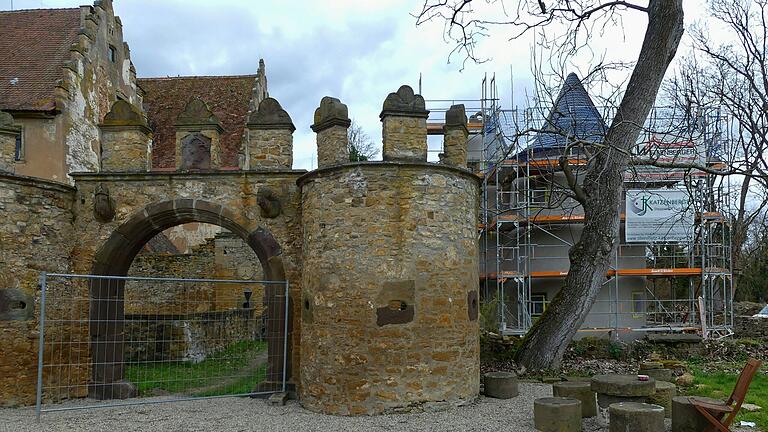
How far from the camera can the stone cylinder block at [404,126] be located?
902 centimetres

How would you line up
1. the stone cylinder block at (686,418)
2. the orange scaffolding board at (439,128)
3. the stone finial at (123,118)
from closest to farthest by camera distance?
the stone cylinder block at (686,418) → the stone finial at (123,118) → the orange scaffolding board at (439,128)

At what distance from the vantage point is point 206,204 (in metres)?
10.3

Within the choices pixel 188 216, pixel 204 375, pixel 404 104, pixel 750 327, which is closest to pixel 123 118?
pixel 188 216

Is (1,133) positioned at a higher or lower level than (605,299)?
higher

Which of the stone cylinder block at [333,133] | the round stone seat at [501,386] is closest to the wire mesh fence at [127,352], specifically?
the stone cylinder block at [333,133]

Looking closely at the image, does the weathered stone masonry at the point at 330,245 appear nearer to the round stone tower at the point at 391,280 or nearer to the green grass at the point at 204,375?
the round stone tower at the point at 391,280

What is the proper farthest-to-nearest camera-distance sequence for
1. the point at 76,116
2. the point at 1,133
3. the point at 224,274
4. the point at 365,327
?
the point at 224,274
the point at 76,116
the point at 1,133
the point at 365,327

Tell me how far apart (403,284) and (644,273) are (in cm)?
1032

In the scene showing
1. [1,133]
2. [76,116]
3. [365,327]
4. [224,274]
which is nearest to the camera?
[365,327]

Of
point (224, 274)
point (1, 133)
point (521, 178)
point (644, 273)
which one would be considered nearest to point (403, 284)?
point (1, 133)

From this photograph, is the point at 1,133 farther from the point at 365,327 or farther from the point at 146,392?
the point at 365,327

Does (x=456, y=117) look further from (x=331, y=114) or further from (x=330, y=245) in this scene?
(x=330, y=245)

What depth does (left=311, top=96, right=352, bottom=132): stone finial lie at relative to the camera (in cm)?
944

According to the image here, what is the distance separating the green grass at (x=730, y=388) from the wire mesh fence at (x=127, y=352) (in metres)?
6.35
